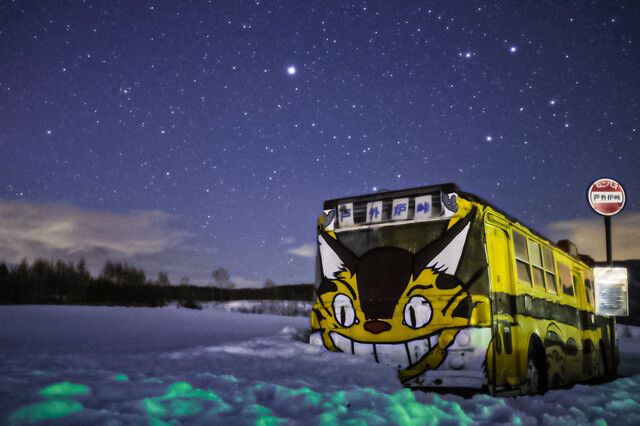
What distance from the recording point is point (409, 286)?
24.5ft

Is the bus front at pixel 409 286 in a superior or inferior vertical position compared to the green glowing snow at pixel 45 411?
superior

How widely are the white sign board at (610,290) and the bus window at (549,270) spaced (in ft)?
9.20

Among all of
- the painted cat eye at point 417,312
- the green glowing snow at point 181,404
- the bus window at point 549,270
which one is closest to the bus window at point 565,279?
the bus window at point 549,270

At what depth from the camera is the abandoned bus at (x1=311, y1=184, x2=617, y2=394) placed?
7020mm

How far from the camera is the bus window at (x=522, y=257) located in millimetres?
8359

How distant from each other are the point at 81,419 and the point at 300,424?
5.17ft

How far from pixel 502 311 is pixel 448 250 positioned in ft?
3.59

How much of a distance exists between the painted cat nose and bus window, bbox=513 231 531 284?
7.38 ft

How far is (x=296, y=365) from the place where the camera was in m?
6.98

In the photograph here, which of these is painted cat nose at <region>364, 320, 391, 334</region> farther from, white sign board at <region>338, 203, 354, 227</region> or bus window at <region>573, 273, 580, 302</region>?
bus window at <region>573, 273, 580, 302</region>

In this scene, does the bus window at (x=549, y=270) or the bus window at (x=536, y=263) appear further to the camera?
the bus window at (x=549, y=270)

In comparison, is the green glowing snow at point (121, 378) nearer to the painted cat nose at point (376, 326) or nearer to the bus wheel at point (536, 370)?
the painted cat nose at point (376, 326)

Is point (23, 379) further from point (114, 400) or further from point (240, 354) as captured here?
point (240, 354)

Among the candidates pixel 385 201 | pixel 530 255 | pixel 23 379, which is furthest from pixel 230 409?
pixel 530 255
